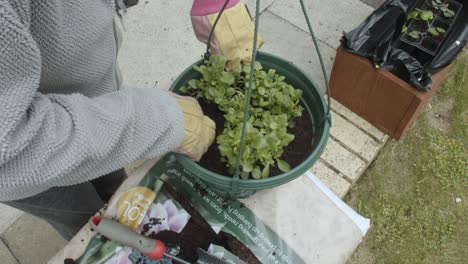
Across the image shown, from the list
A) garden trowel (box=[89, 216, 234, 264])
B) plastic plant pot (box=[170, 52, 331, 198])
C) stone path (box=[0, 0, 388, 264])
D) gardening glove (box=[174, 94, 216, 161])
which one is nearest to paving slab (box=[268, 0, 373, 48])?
stone path (box=[0, 0, 388, 264])

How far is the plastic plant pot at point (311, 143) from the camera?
3.11 ft

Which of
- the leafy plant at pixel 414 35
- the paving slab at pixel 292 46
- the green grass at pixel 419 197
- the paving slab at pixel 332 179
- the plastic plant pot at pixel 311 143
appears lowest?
the green grass at pixel 419 197

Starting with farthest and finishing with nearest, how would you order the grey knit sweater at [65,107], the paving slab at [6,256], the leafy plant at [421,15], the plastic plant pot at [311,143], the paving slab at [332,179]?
the leafy plant at [421,15]
the paving slab at [332,179]
the paving slab at [6,256]
the plastic plant pot at [311,143]
the grey knit sweater at [65,107]

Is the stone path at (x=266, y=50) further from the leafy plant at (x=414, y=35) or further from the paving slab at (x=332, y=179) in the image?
the leafy plant at (x=414, y=35)

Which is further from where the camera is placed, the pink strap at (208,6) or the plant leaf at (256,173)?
the pink strap at (208,6)

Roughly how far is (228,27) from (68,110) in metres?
0.61

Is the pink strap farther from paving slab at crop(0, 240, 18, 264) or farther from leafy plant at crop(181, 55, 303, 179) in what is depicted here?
paving slab at crop(0, 240, 18, 264)

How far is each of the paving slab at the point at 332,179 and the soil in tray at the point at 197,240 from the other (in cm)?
67

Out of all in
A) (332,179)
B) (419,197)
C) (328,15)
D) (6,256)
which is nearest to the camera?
(6,256)

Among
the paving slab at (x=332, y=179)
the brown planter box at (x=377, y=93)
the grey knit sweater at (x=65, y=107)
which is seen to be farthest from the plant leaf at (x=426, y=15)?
the grey knit sweater at (x=65, y=107)

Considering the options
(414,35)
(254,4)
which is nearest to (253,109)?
(414,35)

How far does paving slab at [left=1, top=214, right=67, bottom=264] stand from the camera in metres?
1.57

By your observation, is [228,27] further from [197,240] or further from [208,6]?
[197,240]

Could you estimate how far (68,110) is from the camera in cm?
71
